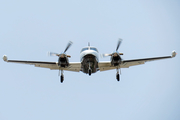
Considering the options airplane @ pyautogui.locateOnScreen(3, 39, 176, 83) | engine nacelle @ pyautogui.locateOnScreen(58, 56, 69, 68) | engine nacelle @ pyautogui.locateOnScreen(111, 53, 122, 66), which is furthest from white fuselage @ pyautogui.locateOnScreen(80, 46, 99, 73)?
engine nacelle @ pyautogui.locateOnScreen(111, 53, 122, 66)

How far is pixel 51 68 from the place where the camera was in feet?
79.9

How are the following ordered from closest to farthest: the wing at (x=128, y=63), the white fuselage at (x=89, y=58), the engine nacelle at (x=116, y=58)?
the white fuselage at (x=89, y=58), the engine nacelle at (x=116, y=58), the wing at (x=128, y=63)

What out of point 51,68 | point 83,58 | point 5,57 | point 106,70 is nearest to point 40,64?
point 51,68

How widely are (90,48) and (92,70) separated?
191 cm

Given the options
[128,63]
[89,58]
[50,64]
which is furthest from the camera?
[128,63]

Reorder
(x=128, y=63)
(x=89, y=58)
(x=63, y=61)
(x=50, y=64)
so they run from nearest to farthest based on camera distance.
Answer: (x=89, y=58), (x=63, y=61), (x=50, y=64), (x=128, y=63)

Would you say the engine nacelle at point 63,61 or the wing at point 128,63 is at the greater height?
the wing at point 128,63

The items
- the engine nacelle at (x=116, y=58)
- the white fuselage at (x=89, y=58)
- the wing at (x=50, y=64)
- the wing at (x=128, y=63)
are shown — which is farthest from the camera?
the wing at (x=50, y=64)

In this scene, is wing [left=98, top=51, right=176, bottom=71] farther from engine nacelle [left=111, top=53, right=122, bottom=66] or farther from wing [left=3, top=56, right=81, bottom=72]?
wing [left=3, top=56, right=81, bottom=72]

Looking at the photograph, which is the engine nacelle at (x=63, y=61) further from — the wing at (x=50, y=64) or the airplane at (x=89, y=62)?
the wing at (x=50, y=64)

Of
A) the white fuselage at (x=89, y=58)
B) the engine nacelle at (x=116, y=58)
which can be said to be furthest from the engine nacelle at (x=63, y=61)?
the engine nacelle at (x=116, y=58)

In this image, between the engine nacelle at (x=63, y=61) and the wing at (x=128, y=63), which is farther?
the wing at (x=128, y=63)

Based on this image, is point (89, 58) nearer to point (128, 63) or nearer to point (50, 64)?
point (50, 64)

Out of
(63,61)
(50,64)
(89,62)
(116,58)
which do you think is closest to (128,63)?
(116,58)
